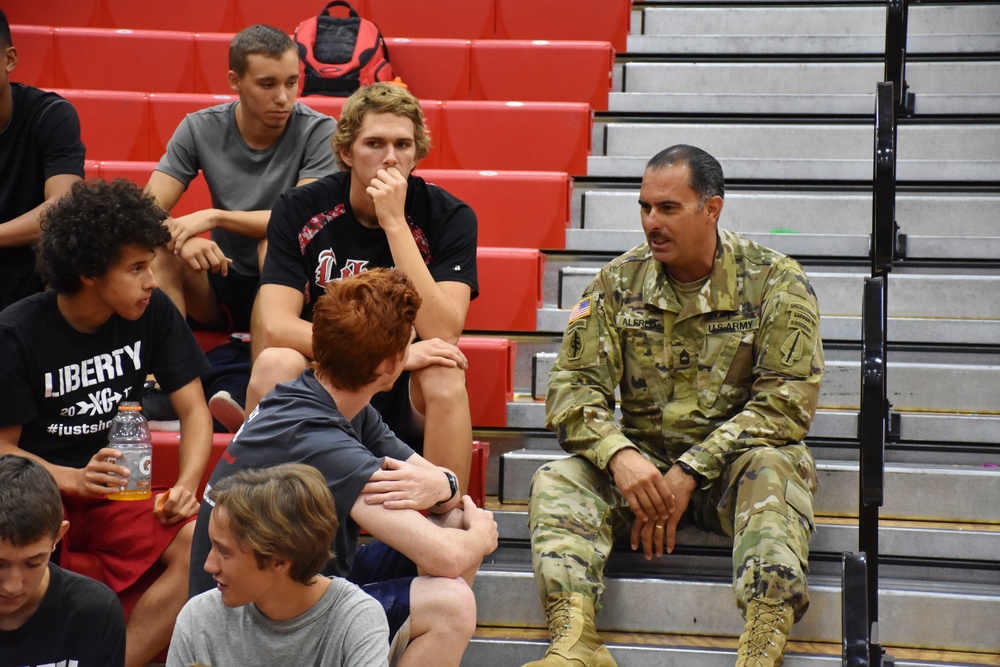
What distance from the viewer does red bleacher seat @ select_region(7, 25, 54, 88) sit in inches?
163

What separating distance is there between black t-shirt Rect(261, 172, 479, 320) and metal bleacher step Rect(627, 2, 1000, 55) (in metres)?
1.63

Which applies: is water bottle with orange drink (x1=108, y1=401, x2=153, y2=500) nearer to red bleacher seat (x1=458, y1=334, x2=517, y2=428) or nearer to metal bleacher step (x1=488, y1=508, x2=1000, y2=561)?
red bleacher seat (x1=458, y1=334, x2=517, y2=428)

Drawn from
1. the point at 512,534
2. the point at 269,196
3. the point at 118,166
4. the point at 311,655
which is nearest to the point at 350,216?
the point at 269,196

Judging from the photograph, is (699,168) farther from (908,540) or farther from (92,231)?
(92,231)

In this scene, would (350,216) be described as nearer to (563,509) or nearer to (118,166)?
(563,509)

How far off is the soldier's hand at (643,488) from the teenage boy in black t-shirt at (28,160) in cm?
155

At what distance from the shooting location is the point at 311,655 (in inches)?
63.4

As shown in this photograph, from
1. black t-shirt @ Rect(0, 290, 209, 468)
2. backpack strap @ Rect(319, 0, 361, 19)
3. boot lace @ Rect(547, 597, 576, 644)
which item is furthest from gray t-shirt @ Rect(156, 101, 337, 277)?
boot lace @ Rect(547, 597, 576, 644)

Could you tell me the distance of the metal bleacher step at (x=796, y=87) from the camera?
3.61m

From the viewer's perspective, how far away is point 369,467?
71.2 inches

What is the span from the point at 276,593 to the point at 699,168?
1364 millimetres

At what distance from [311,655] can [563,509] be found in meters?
0.80

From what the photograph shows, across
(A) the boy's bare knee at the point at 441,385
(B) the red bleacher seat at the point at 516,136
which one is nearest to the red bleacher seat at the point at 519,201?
(B) the red bleacher seat at the point at 516,136

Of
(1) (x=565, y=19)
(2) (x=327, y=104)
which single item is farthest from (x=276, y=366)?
(1) (x=565, y=19)
